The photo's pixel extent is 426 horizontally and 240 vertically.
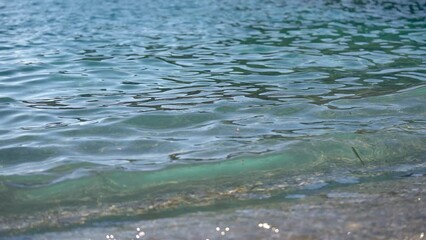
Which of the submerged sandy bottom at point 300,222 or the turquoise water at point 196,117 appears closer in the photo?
the submerged sandy bottom at point 300,222

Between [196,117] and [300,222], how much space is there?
3.43 m

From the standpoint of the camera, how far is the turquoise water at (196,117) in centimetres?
617

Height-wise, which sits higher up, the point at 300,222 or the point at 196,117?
the point at 300,222

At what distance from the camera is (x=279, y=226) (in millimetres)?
5164

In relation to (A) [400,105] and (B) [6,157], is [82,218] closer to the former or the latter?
Answer: (B) [6,157]

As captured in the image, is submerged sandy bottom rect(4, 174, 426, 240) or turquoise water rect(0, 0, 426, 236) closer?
submerged sandy bottom rect(4, 174, 426, 240)

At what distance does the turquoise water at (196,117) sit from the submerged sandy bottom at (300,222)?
0.19 metres

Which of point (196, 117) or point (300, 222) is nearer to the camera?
point (300, 222)

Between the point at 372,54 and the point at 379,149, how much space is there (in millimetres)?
6092

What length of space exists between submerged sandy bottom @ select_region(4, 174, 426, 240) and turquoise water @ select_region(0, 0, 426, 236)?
190 millimetres

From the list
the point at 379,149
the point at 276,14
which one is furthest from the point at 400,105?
the point at 276,14

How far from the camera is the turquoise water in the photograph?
617 centimetres

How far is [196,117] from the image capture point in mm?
8492

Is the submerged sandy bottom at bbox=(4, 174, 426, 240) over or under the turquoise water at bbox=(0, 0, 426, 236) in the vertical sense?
over
